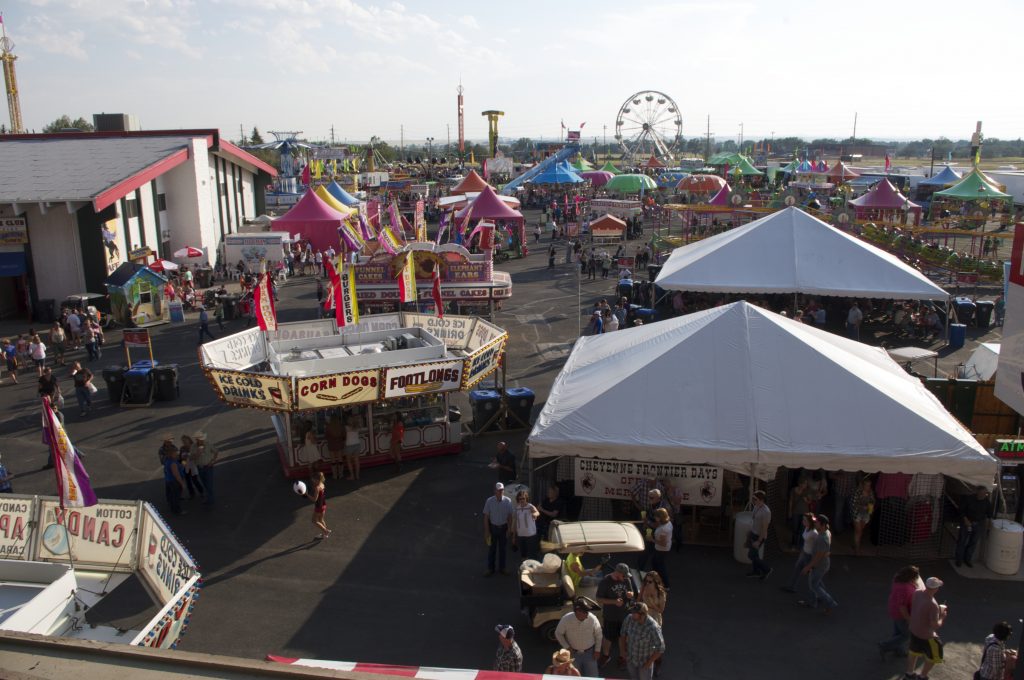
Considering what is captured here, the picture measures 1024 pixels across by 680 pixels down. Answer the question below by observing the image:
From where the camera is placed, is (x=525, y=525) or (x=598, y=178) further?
(x=598, y=178)

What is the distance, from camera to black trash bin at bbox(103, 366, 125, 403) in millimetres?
18094

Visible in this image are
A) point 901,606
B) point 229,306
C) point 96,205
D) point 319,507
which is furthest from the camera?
point 96,205

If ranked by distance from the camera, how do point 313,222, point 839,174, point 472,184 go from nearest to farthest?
point 313,222, point 472,184, point 839,174

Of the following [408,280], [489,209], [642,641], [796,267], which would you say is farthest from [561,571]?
[489,209]

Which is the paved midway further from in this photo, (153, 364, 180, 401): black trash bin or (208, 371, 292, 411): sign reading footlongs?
(153, 364, 180, 401): black trash bin

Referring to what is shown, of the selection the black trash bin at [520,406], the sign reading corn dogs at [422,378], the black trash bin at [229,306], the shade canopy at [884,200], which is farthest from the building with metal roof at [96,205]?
the shade canopy at [884,200]

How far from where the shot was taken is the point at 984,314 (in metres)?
24.3

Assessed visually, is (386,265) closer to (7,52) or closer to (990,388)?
(990,388)

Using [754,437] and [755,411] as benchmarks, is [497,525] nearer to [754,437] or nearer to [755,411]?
[754,437]

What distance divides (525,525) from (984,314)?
2083 centimetres

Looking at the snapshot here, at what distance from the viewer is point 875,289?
71.1 feet

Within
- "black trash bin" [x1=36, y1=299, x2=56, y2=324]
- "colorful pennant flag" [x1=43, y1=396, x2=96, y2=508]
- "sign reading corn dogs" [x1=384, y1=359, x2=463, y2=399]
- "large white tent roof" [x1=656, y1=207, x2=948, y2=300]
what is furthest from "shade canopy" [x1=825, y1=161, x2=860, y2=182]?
"colorful pennant flag" [x1=43, y1=396, x2=96, y2=508]

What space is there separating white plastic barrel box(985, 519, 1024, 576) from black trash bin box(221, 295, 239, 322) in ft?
74.7

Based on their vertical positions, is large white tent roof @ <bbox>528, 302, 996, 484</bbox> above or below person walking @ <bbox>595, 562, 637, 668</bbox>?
above
